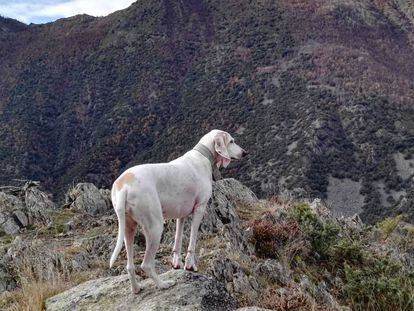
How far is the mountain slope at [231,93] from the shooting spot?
83312mm

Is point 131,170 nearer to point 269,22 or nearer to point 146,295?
point 146,295

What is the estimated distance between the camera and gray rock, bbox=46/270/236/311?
18.0ft

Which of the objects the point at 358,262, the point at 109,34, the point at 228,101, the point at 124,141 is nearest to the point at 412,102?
the point at 228,101

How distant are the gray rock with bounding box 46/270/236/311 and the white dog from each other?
0.13 m

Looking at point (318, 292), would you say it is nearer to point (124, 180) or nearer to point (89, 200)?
point (124, 180)

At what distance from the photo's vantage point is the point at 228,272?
8.42 metres

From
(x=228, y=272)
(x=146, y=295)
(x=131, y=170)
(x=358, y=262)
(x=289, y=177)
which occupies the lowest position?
(x=289, y=177)

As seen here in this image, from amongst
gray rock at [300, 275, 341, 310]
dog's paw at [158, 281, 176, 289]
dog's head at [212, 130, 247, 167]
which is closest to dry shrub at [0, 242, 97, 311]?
dog's paw at [158, 281, 176, 289]

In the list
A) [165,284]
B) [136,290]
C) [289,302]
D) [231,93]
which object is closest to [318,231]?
[289,302]

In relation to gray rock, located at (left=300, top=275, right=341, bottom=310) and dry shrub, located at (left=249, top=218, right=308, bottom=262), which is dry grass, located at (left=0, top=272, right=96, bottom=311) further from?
dry shrub, located at (left=249, top=218, right=308, bottom=262)

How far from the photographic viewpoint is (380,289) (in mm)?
8688

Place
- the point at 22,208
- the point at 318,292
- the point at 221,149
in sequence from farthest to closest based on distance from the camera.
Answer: the point at 22,208 → the point at 318,292 → the point at 221,149

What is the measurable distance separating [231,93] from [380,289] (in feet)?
355

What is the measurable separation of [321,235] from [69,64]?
13859cm
